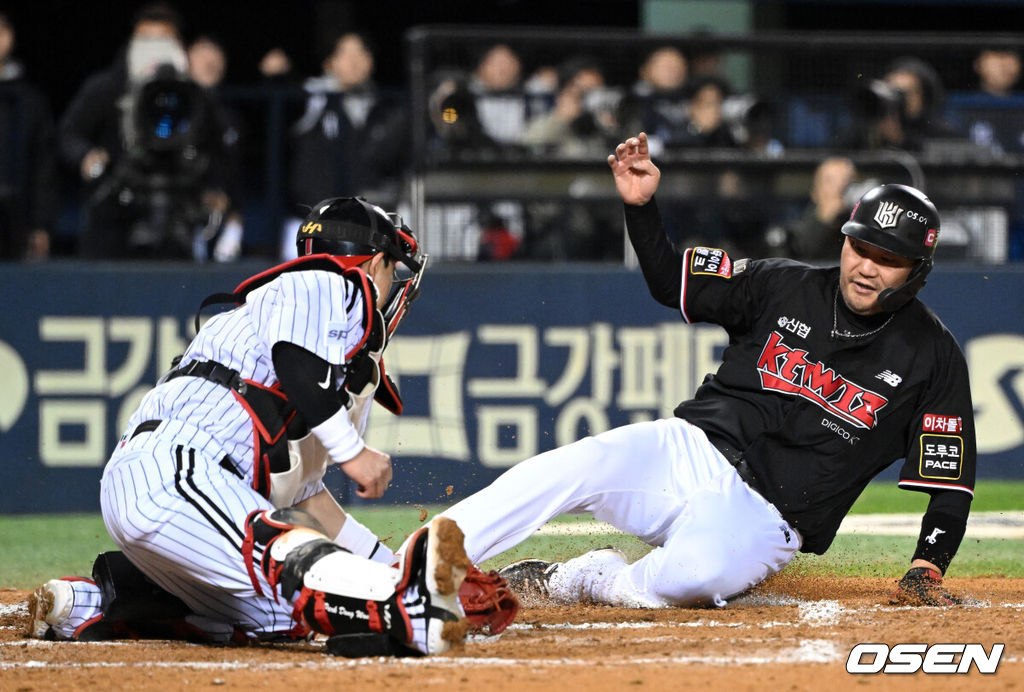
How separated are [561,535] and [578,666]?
3.36 m

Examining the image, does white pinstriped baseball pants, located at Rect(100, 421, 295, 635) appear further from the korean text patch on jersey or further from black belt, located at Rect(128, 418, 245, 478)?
the korean text patch on jersey

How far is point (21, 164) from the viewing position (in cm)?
880

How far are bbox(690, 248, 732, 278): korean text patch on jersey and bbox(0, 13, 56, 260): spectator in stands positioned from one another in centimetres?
523

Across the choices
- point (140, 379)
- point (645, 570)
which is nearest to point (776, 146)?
point (140, 379)

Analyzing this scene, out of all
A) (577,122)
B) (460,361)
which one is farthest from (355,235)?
(577,122)

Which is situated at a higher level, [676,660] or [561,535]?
[676,660]

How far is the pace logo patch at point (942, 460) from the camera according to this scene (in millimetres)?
4762

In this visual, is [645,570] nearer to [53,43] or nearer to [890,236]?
[890,236]

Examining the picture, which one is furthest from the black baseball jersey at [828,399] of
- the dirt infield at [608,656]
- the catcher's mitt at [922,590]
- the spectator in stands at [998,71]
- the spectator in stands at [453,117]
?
the spectator in stands at [998,71]

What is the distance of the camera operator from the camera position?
8.75 meters

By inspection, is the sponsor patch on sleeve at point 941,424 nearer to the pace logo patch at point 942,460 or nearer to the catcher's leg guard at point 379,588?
the pace logo patch at point 942,460

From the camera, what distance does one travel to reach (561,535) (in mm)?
7035

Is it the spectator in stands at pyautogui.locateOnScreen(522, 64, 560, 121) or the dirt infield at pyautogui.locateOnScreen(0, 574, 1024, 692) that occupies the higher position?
the spectator in stands at pyautogui.locateOnScreen(522, 64, 560, 121)

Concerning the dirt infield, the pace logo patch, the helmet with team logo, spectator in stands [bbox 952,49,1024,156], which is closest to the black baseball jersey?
the pace logo patch
